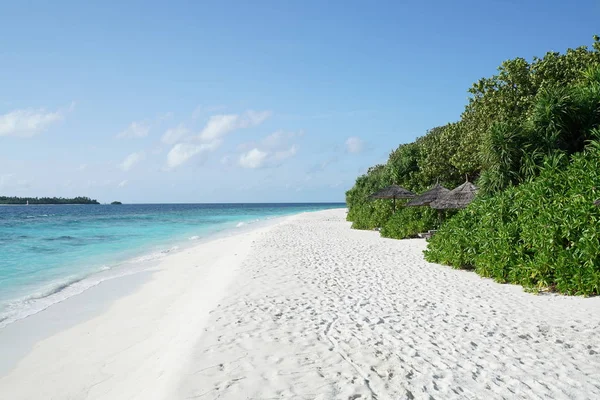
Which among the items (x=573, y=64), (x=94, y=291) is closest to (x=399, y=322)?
(x=94, y=291)

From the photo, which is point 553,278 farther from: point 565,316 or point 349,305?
point 349,305

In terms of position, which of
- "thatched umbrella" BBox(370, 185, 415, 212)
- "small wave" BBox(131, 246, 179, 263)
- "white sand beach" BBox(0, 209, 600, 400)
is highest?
"thatched umbrella" BBox(370, 185, 415, 212)

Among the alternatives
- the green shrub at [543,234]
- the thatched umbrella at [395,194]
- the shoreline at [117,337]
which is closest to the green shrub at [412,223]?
the thatched umbrella at [395,194]

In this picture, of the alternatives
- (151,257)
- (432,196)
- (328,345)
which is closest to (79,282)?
(151,257)

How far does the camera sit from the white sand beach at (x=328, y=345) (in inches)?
148

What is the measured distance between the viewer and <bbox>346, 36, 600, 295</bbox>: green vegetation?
695 cm

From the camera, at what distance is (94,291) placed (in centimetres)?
965

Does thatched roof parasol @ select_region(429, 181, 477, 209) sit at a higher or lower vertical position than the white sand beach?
higher

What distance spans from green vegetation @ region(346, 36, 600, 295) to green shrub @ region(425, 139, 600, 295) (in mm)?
17

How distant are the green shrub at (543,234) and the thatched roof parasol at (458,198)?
501cm

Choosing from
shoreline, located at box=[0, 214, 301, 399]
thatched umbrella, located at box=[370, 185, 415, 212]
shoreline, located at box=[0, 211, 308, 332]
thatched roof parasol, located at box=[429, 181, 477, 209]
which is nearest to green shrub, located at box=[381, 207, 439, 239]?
thatched roof parasol, located at box=[429, 181, 477, 209]

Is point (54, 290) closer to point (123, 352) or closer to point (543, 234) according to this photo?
point (123, 352)

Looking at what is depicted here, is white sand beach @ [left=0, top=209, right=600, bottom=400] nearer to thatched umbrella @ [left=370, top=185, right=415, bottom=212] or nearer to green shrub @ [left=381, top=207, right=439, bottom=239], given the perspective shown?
green shrub @ [left=381, top=207, right=439, bottom=239]

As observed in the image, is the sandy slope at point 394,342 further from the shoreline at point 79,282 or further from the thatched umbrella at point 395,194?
the thatched umbrella at point 395,194
